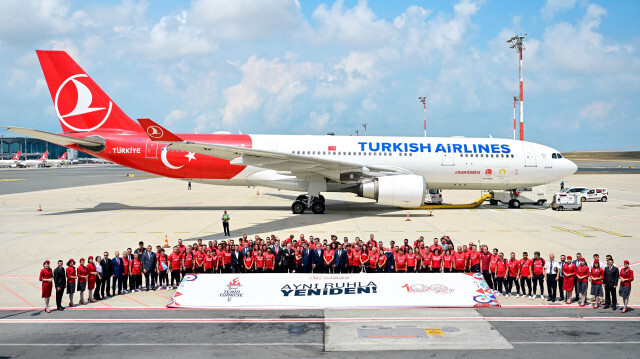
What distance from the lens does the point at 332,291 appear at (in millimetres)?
11477

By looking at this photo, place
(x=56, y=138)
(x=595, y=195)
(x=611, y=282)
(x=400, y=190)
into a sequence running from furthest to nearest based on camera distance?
(x=595, y=195), (x=56, y=138), (x=400, y=190), (x=611, y=282)

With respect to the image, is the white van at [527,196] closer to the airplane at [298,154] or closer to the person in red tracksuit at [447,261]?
the airplane at [298,154]

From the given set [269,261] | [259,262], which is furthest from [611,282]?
[259,262]

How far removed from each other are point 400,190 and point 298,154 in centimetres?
662

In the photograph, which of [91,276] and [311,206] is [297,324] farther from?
[311,206]

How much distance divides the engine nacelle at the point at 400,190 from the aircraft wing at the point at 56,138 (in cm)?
1694

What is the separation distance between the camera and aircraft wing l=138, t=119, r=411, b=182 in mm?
20539

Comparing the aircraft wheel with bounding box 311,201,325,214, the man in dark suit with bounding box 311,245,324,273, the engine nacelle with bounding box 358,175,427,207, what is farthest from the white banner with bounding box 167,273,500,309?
the aircraft wheel with bounding box 311,201,325,214

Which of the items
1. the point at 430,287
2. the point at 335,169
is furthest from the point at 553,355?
the point at 335,169

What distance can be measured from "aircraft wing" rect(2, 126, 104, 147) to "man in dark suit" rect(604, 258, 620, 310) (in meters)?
24.3

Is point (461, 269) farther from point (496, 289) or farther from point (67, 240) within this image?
point (67, 240)

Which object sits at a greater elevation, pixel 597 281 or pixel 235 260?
pixel 235 260

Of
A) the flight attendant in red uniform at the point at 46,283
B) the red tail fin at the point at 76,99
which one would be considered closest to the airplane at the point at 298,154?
the red tail fin at the point at 76,99

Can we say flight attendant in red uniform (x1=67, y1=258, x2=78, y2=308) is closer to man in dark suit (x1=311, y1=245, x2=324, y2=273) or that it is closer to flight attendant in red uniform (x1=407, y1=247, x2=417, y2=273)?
man in dark suit (x1=311, y1=245, x2=324, y2=273)
